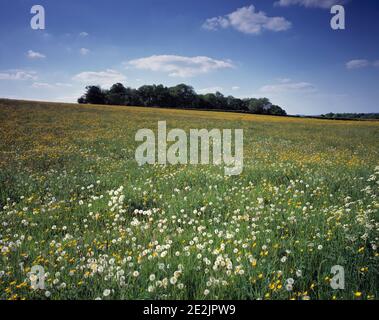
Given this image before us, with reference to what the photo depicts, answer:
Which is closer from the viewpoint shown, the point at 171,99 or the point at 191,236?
the point at 191,236

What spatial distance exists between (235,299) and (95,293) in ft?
4.41

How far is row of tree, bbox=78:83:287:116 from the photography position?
4372cm

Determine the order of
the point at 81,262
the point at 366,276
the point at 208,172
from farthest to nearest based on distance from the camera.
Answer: the point at 208,172 → the point at 81,262 → the point at 366,276

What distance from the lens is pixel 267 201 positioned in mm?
5129

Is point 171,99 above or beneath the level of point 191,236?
above

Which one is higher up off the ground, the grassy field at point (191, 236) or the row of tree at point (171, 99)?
the row of tree at point (171, 99)

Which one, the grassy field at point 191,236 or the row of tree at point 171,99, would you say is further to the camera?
the row of tree at point 171,99

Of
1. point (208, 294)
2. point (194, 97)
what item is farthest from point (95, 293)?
point (194, 97)

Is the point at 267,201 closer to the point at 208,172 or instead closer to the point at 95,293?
the point at 208,172

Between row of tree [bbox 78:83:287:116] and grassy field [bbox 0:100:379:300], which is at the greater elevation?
row of tree [bbox 78:83:287:116]

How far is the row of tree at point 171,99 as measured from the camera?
1721 inches

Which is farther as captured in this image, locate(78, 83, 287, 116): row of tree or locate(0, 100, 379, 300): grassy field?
locate(78, 83, 287, 116): row of tree

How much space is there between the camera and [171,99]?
4359cm

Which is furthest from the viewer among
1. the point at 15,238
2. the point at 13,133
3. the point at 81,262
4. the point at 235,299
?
the point at 13,133
